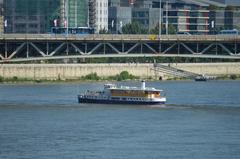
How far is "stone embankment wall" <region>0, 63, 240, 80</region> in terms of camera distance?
131000 millimetres

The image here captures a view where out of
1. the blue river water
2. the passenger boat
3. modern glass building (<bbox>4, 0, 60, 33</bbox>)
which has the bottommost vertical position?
the blue river water

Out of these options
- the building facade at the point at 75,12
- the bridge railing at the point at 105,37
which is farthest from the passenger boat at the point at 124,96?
the building facade at the point at 75,12

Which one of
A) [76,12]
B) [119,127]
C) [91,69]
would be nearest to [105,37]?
[91,69]

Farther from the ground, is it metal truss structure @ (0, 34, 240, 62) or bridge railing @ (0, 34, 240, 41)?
bridge railing @ (0, 34, 240, 41)

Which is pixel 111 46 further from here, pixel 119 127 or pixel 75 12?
pixel 119 127

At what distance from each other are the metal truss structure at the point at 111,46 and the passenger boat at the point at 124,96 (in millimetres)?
27765

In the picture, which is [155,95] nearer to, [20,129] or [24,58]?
[20,129]

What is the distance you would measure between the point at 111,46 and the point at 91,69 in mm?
3635

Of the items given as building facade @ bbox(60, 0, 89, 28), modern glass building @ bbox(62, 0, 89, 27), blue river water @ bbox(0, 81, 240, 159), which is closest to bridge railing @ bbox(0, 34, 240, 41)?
blue river water @ bbox(0, 81, 240, 159)

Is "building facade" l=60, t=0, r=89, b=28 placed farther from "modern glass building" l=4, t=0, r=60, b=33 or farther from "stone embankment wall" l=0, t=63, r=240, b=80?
"stone embankment wall" l=0, t=63, r=240, b=80

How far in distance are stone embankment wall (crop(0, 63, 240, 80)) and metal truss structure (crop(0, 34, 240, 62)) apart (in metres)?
1.09

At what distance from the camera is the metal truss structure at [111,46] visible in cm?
13262

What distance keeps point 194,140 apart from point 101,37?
60732 millimetres

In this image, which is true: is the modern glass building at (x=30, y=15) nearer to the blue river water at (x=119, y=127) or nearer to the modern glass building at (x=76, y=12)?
the modern glass building at (x=76, y=12)
